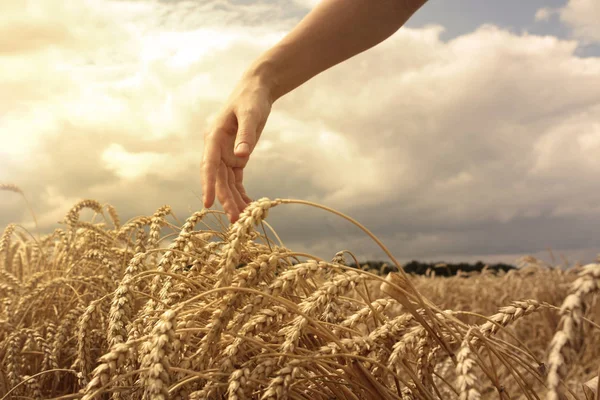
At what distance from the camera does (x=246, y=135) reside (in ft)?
6.00

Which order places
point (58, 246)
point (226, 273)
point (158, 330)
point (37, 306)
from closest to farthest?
point (158, 330)
point (226, 273)
point (37, 306)
point (58, 246)

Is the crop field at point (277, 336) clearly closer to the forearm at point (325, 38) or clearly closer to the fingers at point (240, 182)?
the fingers at point (240, 182)

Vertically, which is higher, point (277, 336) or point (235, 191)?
point (235, 191)

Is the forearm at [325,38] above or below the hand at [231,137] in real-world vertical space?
above

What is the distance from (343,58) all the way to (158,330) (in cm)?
180

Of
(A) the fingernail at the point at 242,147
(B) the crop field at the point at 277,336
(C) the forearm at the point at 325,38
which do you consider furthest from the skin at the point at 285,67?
(B) the crop field at the point at 277,336

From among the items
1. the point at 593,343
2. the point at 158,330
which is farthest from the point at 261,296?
the point at 593,343

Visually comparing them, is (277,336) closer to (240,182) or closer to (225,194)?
(225,194)

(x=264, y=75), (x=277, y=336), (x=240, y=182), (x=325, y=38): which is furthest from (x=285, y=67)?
(x=277, y=336)

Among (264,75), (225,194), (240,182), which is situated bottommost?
(225,194)

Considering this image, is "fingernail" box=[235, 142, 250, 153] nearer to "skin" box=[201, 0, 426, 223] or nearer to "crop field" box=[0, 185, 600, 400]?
"skin" box=[201, 0, 426, 223]

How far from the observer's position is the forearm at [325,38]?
222 cm

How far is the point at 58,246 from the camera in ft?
12.0

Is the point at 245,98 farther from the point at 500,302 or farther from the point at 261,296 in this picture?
the point at 500,302
